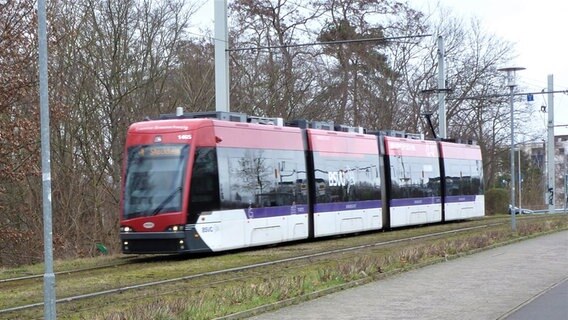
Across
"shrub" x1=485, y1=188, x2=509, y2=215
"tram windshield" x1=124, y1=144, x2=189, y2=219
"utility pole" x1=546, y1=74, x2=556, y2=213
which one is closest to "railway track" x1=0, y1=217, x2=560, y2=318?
"tram windshield" x1=124, y1=144, x2=189, y2=219

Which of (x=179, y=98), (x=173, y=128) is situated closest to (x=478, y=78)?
(x=179, y=98)

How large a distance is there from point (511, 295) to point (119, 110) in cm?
2251

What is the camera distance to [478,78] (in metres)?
54.9

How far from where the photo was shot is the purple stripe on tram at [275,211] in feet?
72.7

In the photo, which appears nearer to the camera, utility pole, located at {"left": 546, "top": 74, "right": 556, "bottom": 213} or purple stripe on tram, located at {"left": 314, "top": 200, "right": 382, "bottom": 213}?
purple stripe on tram, located at {"left": 314, "top": 200, "right": 382, "bottom": 213}

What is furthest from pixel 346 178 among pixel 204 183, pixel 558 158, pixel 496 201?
pixel 558 158

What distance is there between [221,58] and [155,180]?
784 centimetres

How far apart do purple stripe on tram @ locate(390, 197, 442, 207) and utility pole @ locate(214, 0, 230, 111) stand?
798cm

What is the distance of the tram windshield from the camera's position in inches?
784

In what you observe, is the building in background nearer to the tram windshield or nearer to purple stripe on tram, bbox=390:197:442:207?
purple stripe on tram, bbox=390:197:442:207

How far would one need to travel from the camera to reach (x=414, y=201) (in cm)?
3297

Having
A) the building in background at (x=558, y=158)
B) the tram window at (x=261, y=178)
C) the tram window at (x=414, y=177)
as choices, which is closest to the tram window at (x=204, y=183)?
the tram window at (x=261, y=178)

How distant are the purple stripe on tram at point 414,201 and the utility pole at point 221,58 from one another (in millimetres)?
7980

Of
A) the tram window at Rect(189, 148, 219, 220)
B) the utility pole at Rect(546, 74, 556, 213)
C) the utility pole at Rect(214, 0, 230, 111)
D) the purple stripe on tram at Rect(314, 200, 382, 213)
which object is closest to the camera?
the tram window at Rect(189, 148, 219, 220)
